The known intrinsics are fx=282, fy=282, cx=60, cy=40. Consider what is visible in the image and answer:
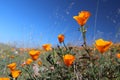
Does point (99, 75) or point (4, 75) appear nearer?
point (99, 75)

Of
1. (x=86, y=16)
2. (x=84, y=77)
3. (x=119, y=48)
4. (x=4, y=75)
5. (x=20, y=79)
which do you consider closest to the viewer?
(x=86, y=16)

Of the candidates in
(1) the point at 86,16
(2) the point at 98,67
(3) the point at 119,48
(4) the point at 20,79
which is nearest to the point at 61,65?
(2) the point at 98,67

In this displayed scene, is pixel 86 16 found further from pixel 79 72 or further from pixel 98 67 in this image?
pixel 79 72

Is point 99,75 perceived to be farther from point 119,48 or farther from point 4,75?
point 119,48

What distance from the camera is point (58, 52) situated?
2775mm

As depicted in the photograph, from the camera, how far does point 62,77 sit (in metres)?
2.74

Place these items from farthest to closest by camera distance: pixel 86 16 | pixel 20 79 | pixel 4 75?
pixel 4 75 → pixel 20 79 → pixel 86 16

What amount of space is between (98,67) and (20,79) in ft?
7.00

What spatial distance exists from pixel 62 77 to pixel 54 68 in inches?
6.1

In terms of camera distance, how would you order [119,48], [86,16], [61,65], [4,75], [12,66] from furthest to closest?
1. [119,48]
2. [4,75]
3. [61,65]
4. [12,66]
5. [86,16]

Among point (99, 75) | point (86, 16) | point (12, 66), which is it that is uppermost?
point (86, 16)

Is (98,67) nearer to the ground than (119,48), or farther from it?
nearer to the ground

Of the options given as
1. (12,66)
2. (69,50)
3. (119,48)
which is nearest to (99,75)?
(69,50)

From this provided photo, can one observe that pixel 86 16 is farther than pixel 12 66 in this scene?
No
